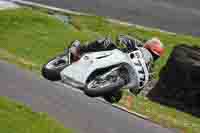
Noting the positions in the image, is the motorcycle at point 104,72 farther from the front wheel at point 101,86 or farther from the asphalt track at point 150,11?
the asphalt track at point 150,11

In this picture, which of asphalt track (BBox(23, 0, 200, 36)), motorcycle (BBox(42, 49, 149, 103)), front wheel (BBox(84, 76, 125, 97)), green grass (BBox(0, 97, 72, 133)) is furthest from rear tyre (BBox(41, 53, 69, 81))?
asphalt track (BBox(23, 0, 200, 36))

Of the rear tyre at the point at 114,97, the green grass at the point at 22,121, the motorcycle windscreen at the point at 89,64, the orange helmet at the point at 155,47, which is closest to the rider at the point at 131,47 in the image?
the orange helmet at the point at 155,47

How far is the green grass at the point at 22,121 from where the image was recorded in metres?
22.1

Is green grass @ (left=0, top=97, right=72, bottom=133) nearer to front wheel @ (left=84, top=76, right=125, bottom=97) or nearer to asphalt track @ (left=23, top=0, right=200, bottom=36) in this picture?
front wheel @ (left=84, top=76, right=125, bottom=97)

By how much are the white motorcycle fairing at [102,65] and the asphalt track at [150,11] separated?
31.6 meters

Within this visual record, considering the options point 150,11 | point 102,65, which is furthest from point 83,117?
point 150,11

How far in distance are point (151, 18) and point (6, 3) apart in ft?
42.7

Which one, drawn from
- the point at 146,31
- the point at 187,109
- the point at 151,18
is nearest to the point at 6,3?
the point at 146,31

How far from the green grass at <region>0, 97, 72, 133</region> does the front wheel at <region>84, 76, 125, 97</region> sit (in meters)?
13.0

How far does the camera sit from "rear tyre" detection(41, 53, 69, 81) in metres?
9.52

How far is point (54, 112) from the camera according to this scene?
25.2 m

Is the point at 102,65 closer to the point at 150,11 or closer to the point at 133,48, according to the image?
the point at 133,48

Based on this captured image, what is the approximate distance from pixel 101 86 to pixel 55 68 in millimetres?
1096

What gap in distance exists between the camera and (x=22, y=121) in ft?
74.6
